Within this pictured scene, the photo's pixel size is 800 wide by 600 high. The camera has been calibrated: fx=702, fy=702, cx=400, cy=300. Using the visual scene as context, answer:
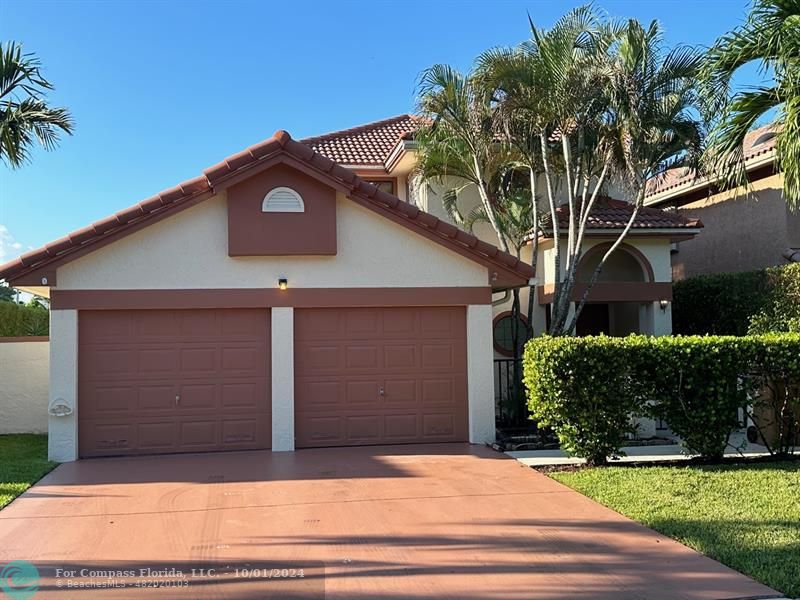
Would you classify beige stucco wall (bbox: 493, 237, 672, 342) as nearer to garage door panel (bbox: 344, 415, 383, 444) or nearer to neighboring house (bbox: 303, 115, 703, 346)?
neighboring house (bbox: 303, 115, 703, 346)

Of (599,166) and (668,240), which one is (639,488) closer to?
(599,166)

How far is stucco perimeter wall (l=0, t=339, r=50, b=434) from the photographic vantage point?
13.9 meters

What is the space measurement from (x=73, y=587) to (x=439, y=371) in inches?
293

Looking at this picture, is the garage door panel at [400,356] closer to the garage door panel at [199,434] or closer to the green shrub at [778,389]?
the garage door panel at [199,434]

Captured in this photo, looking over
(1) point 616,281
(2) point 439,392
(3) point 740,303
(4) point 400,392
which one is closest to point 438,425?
(2) point 439,392

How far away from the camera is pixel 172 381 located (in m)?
11.4

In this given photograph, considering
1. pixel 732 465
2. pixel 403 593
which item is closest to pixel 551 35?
pixel 732 465

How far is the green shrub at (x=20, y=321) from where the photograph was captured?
18.0 m

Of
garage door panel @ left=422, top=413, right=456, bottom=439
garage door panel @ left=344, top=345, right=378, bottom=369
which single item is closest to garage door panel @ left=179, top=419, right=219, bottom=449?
garage door panel @ left=344, top=345, right=378, bottom=369

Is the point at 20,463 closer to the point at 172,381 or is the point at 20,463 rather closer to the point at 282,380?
the point at 172,381

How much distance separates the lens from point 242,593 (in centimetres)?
540

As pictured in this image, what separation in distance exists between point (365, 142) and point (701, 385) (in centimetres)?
1149

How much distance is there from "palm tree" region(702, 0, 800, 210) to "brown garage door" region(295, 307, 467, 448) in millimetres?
4850

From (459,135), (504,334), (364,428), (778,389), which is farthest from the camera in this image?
(504,334)
